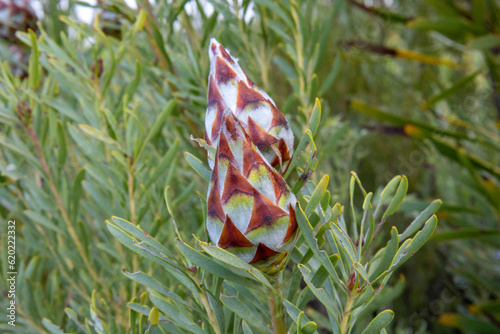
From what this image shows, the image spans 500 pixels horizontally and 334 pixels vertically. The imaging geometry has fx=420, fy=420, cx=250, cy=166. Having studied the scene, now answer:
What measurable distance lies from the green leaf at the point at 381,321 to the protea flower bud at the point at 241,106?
0.15 metres

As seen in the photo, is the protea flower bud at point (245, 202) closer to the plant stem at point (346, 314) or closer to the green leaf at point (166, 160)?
the plant stem at point (346, 314)

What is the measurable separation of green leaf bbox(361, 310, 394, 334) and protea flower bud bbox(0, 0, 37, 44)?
0.97 meters

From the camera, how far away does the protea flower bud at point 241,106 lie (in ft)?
1.17

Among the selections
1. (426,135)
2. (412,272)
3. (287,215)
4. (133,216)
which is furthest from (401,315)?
(287,215)

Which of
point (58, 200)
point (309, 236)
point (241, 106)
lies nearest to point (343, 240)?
point (309, 236)

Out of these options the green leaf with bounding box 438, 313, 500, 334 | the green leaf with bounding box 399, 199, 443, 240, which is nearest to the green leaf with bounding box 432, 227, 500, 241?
the green leaf with bounding box 438, 313, 500, 334

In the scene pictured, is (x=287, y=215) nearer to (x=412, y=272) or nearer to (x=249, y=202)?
(x=249, y=202)

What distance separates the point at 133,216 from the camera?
55cm

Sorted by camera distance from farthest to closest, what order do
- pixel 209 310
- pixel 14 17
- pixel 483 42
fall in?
1. pixel 483 42
2. pixel 14 17
3. pixel 209 310

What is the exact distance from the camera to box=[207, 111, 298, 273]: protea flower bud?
0.30 m

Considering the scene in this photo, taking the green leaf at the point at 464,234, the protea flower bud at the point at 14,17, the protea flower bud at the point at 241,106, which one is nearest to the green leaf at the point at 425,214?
the protea flower bud at the point at 241,106

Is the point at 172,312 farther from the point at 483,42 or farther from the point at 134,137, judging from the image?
the point at 483,42

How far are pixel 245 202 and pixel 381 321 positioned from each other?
153 millimetres

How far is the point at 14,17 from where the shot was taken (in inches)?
37.3
